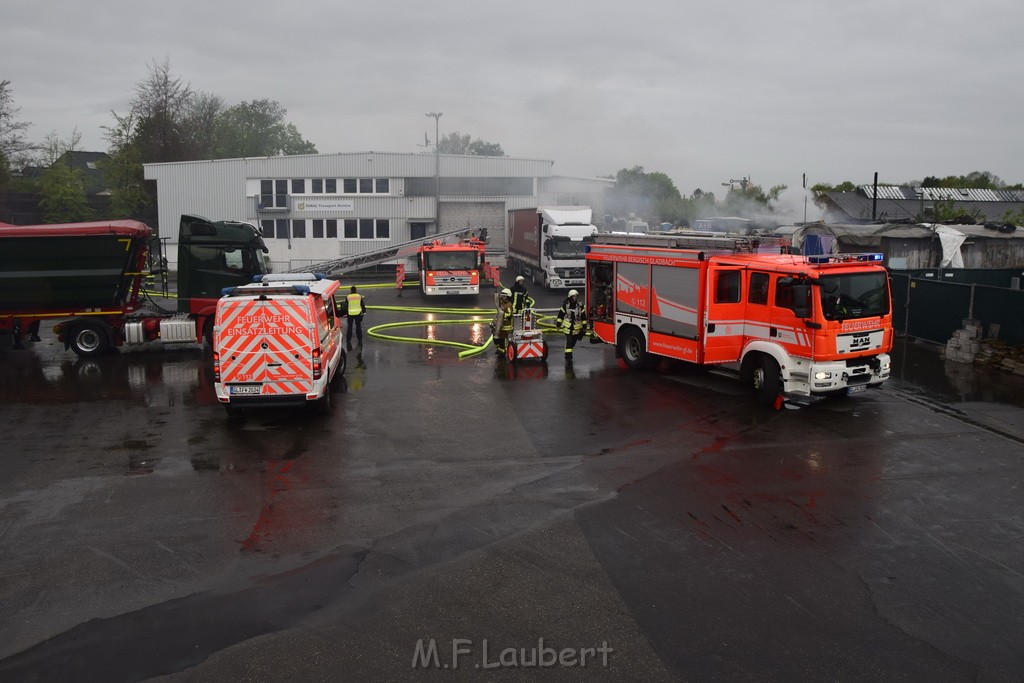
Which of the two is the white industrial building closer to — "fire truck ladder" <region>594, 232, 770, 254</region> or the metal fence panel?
the metal fence panel

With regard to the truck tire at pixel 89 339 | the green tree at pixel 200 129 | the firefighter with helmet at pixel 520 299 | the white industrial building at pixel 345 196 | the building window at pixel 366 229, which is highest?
the green tree at pixel 200 129

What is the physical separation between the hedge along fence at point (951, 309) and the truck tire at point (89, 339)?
20.4 meters

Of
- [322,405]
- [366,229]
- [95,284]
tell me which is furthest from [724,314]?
[366,229]

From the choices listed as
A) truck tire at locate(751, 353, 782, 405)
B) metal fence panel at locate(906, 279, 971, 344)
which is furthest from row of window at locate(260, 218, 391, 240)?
truck tire at locate(751, 353, 782, 405)

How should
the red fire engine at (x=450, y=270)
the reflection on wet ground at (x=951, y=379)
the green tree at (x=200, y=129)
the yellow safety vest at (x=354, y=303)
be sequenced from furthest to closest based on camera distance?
1. the green tree at (x=200, y=129)
2. the red fire engine at (x=450, y=270)
3. the yellow safety vest at (x=354, y=303)
4. the reflection on wet ground at (x=951, y=379)

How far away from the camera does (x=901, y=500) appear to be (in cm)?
972

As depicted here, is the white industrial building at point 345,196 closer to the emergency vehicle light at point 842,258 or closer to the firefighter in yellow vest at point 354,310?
the firefighter in yellow vest at point 354,310

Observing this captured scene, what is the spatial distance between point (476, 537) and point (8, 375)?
1471cm

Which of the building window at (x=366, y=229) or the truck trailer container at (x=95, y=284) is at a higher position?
the building window at (x=366, y=229)

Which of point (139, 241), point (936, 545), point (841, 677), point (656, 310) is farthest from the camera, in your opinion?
point (139, 241)

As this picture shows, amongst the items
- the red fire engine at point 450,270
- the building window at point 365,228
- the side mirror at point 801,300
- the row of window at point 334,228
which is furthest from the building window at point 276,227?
the side mirror at point 801,300

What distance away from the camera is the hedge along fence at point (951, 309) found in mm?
17797

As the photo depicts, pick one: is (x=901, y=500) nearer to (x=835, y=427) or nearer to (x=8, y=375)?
(x=835, y=427)

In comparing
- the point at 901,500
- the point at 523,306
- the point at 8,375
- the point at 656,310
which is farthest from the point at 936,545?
the point at 8,375
